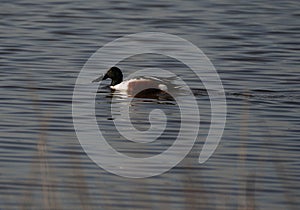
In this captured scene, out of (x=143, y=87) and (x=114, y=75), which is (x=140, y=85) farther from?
(x=114, y=75)

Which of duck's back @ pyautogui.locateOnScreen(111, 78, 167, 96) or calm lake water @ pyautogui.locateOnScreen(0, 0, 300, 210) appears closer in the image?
calm lake water @ pyautogui.locateOnScreen(0, 0, 300, 210)

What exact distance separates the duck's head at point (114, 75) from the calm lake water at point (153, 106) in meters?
0.16

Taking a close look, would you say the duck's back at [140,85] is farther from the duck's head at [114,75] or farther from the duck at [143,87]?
the duck's head at [114,75]

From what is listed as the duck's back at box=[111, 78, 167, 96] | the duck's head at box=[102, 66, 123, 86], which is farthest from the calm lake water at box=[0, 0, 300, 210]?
the duck's back at box=[111, 78, 167, 96]

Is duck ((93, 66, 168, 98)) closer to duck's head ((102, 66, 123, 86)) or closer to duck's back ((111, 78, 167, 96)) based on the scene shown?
duck's back ((111, 78, 167, 96))

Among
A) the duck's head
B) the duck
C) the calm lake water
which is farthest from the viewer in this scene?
the duck's head

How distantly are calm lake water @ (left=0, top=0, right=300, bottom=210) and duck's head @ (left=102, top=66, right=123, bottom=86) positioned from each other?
16 centimetres

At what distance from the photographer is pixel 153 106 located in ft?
36.3

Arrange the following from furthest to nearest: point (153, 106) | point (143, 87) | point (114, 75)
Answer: point (114, 75) < point (143, 87) < point (153, 106)

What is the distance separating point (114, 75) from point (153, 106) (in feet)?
5.45

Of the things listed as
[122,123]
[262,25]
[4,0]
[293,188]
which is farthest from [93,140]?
[4,0]

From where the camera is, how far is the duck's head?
12570 mm

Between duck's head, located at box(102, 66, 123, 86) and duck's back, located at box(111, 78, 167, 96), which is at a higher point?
duck's back, located at box(111, 78, 167, 96)

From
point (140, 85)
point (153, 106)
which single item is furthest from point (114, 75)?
point (153, 106)
